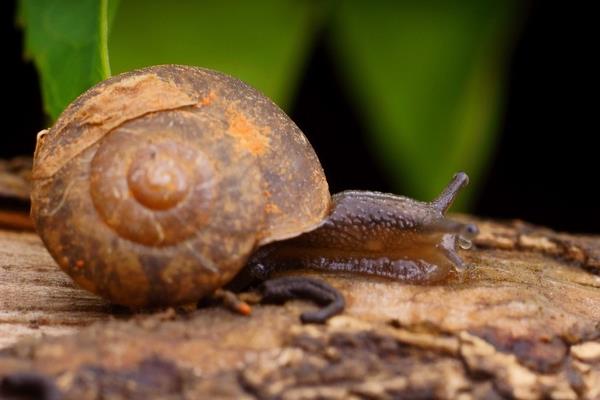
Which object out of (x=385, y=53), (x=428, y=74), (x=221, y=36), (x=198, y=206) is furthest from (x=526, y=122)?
(x=198, y=206)

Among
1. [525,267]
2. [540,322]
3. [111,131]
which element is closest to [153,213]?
[111,131]

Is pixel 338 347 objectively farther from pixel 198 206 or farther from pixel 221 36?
pixel 221 36

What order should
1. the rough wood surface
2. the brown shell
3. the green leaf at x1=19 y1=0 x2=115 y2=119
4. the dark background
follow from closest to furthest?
the rough wood surface
the brown shell
the green leaf at x1=19 y1=0 x2=115 y2=119
the dark background

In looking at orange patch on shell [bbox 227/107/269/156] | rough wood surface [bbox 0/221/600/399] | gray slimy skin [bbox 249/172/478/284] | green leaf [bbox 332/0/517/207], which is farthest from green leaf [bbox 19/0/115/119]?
green leaf [bbox 332/0/517/207]

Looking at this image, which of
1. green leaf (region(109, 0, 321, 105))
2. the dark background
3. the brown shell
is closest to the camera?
the brown shell

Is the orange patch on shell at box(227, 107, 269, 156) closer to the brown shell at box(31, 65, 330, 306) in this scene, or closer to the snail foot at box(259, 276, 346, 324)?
the brown shell at box(31, 65, 330, 306)

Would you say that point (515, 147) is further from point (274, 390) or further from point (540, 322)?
point (274, 390)
